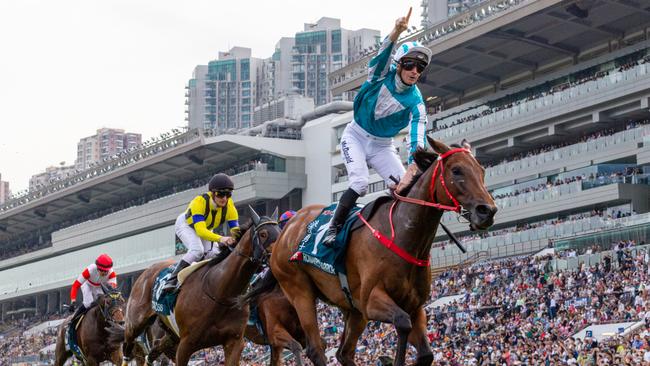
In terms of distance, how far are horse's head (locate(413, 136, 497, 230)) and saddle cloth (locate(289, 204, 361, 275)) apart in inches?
44.9

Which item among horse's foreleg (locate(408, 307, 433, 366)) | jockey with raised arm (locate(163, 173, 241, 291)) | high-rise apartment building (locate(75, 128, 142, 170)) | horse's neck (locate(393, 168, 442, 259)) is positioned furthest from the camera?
high-rise apartment building (locate(75, 128, 142, 170))

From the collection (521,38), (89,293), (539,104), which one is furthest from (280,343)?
(521,38)

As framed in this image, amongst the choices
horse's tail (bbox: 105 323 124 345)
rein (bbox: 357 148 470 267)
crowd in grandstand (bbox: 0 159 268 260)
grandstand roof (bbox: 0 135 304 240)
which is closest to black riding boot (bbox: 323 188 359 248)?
rein (bbox: 357 148 470 267)

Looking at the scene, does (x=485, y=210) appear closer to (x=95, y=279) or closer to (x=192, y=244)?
(x=192, y=244)

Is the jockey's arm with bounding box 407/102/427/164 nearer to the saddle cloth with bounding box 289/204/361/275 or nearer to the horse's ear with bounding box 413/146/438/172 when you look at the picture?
the horse's ear with bounding box 413/146/438/172

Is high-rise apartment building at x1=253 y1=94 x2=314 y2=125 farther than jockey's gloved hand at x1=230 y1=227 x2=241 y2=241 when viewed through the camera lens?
Yes

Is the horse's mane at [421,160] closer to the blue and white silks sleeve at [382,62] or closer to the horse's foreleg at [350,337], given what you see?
the blue and white silks sleeve at [382,62]

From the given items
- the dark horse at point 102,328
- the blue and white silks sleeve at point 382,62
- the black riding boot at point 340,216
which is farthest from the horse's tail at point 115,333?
the blue and white silks sleeve at point 382,62

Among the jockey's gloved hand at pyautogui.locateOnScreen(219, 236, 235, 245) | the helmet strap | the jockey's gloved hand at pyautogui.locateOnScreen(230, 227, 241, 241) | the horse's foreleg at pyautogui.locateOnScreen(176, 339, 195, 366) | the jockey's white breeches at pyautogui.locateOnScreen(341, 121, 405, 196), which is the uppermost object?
the helmet strap

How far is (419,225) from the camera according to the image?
962 centimetres

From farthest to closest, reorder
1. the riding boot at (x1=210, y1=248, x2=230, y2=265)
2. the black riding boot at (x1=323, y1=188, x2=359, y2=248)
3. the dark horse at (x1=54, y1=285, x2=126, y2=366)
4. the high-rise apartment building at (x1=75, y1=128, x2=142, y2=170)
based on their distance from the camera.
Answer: the high-rise apartment building at (x1=75, y1=128, x2=142, y2=170)
the dark horse at (x1=54, y1=285, x2=126, y2=366)
the riding boot at (x1=210, y1=248, x2=230, y2=265)
the black riding boot at (x1=323, y1=188, x2=359, y2=248)

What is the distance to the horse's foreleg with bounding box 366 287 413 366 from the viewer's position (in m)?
9.09

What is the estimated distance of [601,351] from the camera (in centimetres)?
2253

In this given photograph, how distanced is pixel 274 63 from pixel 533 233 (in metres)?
120
